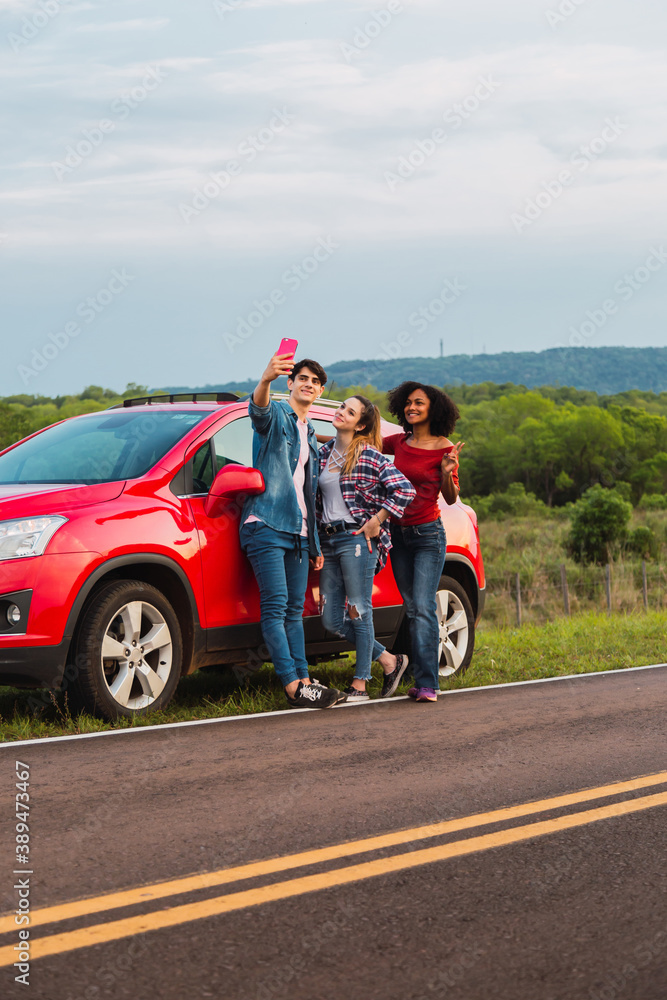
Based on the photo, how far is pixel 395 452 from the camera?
792cm

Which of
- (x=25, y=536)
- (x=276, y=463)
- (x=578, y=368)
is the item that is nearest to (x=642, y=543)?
(x=276, y=463)

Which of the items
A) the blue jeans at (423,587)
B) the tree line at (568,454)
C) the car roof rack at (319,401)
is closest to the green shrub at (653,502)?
the tree line at (568,454)

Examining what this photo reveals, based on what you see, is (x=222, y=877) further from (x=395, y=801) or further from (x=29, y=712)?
(x=29, y=712)

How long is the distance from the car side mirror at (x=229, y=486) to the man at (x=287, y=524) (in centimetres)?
7

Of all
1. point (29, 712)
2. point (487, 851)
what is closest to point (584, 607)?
point (29, 712)

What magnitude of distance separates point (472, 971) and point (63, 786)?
250cm

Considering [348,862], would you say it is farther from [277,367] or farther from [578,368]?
[578,368]

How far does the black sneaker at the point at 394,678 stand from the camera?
25.4 feet

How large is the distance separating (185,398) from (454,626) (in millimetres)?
2633

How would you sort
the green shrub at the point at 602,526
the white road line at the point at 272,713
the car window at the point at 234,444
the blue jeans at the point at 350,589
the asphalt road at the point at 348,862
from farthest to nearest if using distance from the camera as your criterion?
the green shrub at the point at 602,526 → the blue jeans at the point at 350,589 → the car window at the point at 234,444 → the white road line at the point at 272,713 → the asphalt road at the point at 348,862

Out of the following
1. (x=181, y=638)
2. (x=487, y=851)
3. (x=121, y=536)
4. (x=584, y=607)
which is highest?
(x=121, y=536)

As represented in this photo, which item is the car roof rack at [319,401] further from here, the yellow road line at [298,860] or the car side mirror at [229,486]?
the yellow road line at [298,860]

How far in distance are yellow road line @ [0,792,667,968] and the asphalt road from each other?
0.01 m

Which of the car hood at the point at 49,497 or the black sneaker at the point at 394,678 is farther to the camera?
the black sneaker at the point at 394,678
